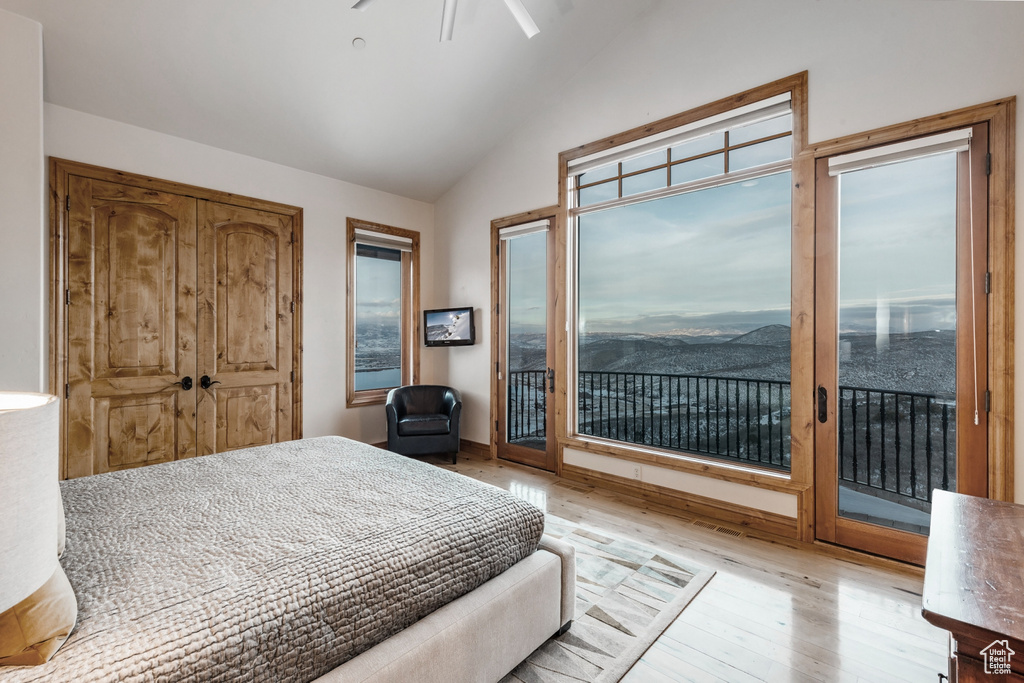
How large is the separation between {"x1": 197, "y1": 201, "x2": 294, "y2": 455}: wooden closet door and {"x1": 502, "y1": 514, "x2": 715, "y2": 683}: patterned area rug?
2768mm

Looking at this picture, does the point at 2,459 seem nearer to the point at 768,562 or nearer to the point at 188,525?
the point at 188,525

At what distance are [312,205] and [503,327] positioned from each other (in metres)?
2.15

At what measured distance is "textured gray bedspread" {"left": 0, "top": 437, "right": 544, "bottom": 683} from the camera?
1007mm

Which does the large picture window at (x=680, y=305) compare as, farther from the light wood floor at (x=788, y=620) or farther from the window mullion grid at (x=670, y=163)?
the light wood floor at (x=788, y=620)

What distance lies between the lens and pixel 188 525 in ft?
5.00

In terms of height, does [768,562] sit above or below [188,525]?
below

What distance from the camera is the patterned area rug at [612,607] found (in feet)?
5.74

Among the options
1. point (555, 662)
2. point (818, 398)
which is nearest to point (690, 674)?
point (555, 662)

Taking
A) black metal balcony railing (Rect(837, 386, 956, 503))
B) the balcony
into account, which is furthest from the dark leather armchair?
black metal balcony railing (Rect(837, 386, 956, 503))

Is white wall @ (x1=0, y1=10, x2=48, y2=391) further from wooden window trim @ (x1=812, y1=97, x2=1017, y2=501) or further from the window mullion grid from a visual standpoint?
wooden window trim @ (x1=812, y1=97, x2=1017, y2=501)

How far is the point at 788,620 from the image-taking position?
2023mm

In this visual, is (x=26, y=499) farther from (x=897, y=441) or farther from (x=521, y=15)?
(x=897, y=441)

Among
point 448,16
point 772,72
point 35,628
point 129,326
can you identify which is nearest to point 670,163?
point 772,72

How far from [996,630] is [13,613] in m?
1.85
